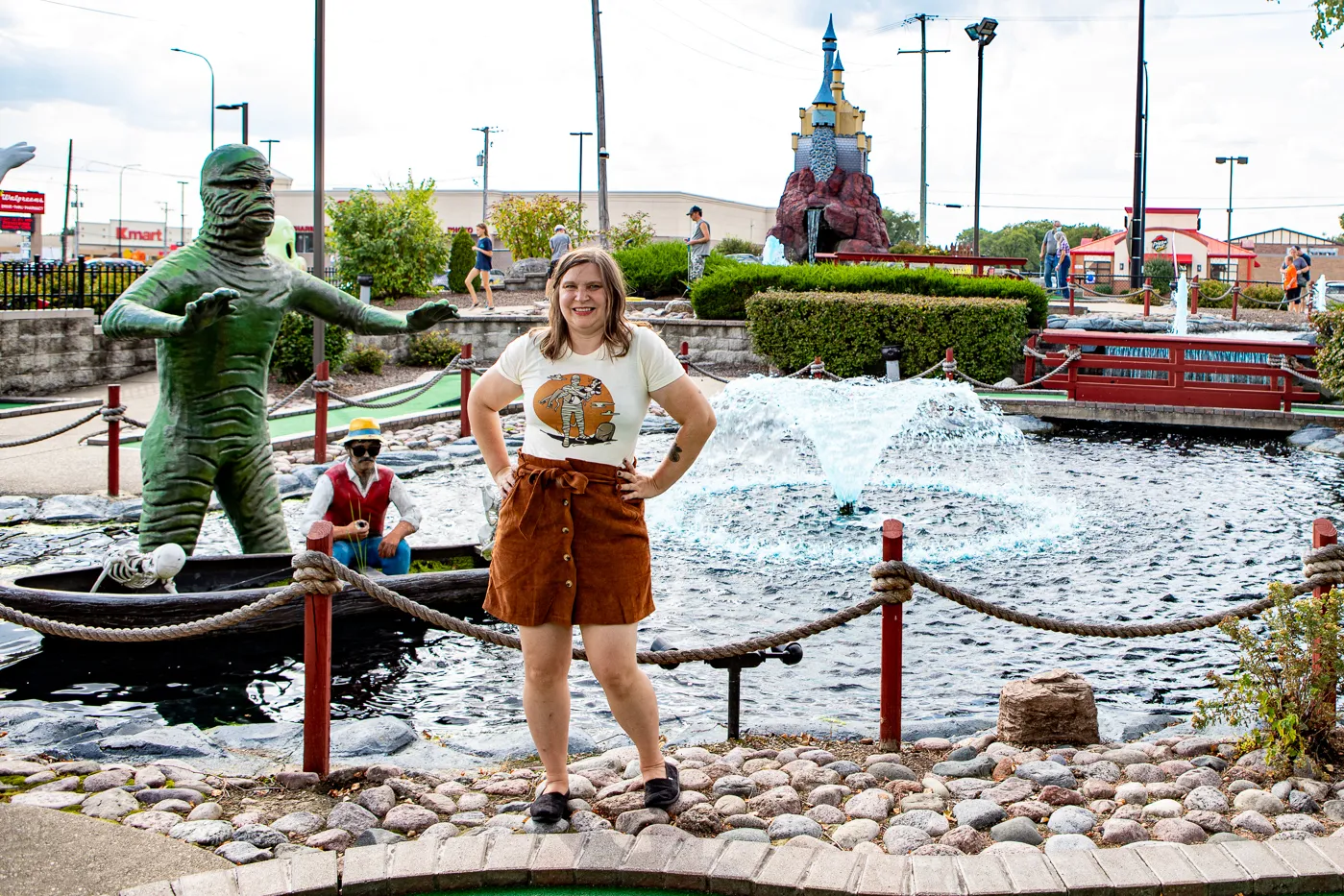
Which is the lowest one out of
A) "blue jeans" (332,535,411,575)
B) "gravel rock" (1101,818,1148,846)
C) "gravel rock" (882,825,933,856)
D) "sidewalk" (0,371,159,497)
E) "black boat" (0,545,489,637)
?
"gravel rock" (882,825,933,856)

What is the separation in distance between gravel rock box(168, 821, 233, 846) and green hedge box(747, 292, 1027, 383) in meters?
16.1

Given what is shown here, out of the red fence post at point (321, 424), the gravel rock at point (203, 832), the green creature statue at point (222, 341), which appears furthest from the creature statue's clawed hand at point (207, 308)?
the red fence post at point (321, 424)

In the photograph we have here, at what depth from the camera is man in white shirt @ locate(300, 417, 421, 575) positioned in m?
7.01

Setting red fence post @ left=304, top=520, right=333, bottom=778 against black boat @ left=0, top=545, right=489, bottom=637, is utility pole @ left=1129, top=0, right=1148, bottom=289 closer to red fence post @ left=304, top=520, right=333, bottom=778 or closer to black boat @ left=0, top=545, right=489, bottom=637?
black boat @ left=0, top=545, right=489, bottom=637

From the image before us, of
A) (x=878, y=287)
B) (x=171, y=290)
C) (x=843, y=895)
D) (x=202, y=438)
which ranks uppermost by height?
(x=878, y=287)

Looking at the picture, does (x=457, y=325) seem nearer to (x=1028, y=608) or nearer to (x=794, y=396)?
→ (x=794, y=396)

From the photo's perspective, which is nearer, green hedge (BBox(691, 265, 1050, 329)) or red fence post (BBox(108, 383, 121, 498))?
red fence post (BBox(108, 383, 121, 498))

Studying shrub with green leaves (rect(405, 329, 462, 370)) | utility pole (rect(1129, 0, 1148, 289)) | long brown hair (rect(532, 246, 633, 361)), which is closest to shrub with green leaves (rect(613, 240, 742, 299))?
shrub with green leaves (rect(405, 329, 462, 370))

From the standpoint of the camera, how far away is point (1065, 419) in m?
17.5

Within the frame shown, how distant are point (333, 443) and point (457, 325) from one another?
35.4 ft

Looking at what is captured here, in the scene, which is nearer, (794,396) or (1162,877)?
(1162,877)

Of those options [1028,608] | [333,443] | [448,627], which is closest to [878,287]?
[333,443]

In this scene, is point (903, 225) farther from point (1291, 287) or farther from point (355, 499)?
point (355, 499)

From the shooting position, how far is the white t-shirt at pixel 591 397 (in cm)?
397
